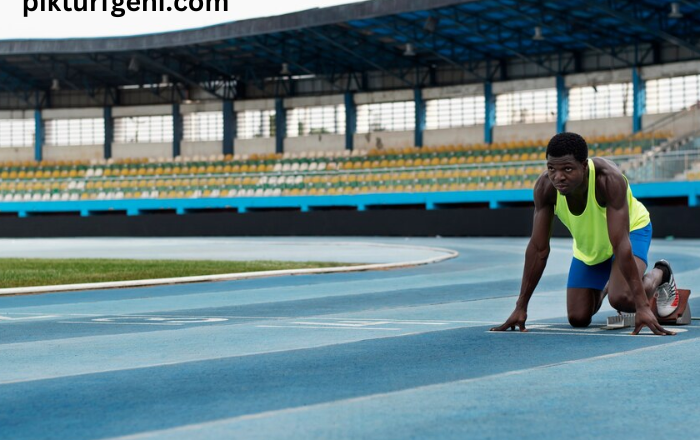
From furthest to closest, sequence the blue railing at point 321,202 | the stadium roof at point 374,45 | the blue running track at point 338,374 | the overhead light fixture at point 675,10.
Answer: the stadium roof at point 374,45 < the overhead light fixture at point 675,10 < the blue railing at point 321,202 < the blue running track at point 338,374

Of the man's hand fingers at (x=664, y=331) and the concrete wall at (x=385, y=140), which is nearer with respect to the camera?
the man's hand fingers at (x=664, y=331)

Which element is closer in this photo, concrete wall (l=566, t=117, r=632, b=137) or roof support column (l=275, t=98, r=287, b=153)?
concrete wall (l=566, t=117, r=632, b=137)

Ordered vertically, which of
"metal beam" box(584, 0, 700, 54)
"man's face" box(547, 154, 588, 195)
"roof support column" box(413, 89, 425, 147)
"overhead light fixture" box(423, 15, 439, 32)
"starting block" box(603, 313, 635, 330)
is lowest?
"starting block" box(603, 313, 635, 330)

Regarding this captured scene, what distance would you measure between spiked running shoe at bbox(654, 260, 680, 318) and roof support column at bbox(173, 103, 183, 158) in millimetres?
62703

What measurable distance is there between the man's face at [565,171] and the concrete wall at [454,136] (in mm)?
53563

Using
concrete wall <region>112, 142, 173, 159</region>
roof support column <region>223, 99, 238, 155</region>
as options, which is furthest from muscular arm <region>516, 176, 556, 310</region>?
concrete wall <region>112, 142, 173, 159</region>

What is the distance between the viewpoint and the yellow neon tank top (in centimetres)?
954

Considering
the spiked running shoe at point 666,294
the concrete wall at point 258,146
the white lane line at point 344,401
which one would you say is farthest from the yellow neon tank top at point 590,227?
the concrete wall at point 258,146

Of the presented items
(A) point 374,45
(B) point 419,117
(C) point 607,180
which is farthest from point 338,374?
(B) point 419,117

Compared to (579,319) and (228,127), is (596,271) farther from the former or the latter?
(228,127)

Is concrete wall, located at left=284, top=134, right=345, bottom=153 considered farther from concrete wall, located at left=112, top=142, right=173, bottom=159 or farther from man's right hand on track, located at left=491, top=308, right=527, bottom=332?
man's right hand on track, located at left=491, top=308, right=527, bottom=332

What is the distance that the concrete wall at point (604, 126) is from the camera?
188 ft

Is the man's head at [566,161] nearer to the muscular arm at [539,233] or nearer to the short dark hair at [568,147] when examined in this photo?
the short dark hair at [568,147]

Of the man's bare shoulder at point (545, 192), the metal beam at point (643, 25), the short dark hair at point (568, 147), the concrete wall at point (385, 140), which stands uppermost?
the metal beam at point (643, 25)
